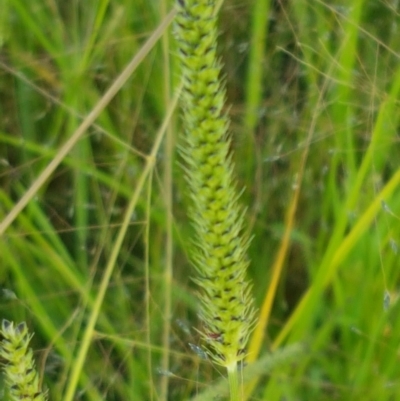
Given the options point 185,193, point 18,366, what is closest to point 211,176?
point 18,366

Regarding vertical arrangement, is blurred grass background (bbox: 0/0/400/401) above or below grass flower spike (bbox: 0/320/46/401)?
below

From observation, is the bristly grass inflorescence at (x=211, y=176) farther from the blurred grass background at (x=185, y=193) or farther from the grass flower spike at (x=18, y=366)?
the blurred grass background at (x=185, y=193)

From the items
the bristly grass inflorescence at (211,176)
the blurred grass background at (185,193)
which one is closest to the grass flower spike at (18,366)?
the bristly grass inflorescence at (211,176)

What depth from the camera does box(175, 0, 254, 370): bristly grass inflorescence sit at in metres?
0.37

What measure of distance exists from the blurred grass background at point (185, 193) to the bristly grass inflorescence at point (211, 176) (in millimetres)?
413

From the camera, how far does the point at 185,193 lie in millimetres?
1027

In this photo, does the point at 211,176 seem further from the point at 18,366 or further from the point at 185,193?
the point at 185,193

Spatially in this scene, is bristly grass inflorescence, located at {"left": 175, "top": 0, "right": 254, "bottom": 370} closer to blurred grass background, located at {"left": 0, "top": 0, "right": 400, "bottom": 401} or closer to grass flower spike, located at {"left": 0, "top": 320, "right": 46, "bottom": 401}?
grass flower spike, located at {"left": 0, "top": 320, "right": 46, "bottom": 401}

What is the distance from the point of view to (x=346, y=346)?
3.25ft

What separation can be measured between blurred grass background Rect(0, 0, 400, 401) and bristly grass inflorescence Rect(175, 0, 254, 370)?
41 cm

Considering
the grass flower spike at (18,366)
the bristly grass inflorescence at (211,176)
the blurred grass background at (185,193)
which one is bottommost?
the blurred grass background at (185,193)

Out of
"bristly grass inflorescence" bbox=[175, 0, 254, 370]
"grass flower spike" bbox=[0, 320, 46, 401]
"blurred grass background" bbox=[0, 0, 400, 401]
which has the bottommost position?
"blurred grass background" bbox=[0, 0, 400, 401]


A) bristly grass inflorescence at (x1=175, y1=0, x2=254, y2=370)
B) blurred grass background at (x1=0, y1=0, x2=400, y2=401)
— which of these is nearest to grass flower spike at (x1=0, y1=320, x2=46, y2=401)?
bristly grass inflorescence at (x1=175, y1=0, x2=254, y2=370)

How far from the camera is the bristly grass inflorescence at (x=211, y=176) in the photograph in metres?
0.37
